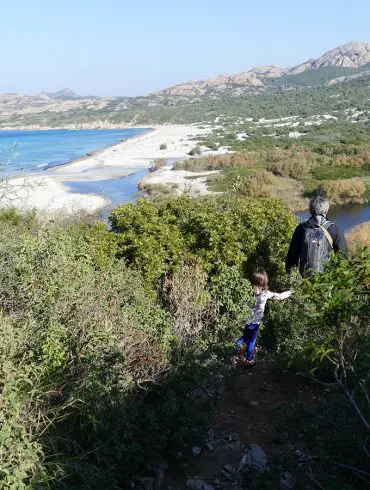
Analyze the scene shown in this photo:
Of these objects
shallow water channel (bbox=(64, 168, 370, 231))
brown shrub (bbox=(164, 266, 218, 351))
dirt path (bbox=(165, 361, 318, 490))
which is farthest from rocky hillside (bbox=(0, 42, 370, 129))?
dirt path (bbox=(165, 361, 318, 490))

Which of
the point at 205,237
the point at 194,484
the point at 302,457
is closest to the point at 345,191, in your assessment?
the point at 205,237

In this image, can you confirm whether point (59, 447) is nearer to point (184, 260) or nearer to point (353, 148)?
point (184, 260)

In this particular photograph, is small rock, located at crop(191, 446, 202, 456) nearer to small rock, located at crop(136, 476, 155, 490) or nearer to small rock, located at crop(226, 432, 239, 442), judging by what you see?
A: small rock, located at crop(226, 432, 239, 442)

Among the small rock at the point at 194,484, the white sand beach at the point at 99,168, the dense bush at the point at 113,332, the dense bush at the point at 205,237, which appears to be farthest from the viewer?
the white sand beach at the point at 99,168

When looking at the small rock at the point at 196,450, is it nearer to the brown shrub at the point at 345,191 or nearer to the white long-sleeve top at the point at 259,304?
the white long-sleeve top at the point at 259,304

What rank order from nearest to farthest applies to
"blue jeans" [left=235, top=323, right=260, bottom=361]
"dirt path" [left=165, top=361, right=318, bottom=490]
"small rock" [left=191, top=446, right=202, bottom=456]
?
"dirt path" [left=165, top=361, right=318, bottom=490], "small rock" [left=191, top=446, right=202, bottom=456], "blue jeans" [left=235, top=323, right=260, bottom=361]

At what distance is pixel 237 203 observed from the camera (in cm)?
824

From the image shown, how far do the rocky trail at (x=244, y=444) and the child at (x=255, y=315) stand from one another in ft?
0.73

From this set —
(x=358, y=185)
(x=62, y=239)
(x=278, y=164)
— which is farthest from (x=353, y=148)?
(x=62, y=239)

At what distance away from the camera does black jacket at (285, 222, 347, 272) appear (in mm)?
5281

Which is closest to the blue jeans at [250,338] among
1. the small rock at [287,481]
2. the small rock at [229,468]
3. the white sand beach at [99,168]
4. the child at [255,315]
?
the child at [255,315]

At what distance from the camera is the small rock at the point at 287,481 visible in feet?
11.5

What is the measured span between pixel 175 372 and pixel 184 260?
109 inches

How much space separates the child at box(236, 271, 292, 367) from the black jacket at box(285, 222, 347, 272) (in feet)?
1.10
